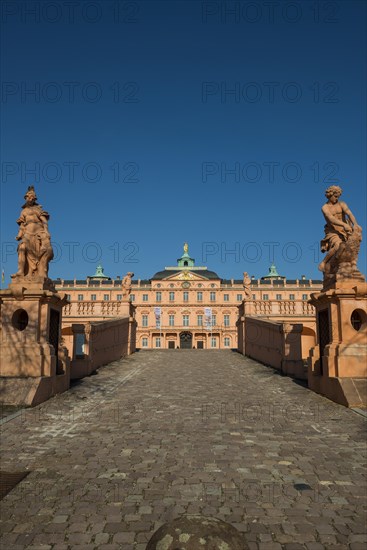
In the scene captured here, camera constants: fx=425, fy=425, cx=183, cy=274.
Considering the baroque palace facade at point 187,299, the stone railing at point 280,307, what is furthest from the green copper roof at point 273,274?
the stone railing at point 280,307

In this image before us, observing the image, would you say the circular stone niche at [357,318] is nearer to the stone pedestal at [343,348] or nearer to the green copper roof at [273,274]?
the stone pedestal at [343,348]

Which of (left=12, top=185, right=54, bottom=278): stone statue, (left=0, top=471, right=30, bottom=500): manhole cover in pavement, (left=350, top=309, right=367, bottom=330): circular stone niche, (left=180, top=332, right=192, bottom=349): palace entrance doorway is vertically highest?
(left=12, top=185, right=54, bottom=278): stone statue

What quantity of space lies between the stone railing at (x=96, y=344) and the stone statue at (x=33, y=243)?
12.3 feet

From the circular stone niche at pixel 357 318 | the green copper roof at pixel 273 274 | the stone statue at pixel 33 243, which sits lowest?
the circular stone niche at pixel 357 318

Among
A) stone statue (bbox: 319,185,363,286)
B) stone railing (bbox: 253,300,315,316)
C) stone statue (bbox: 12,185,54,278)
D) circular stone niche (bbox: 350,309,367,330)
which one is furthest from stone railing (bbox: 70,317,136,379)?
circular stone niche (bbox: 350,309,367,330)

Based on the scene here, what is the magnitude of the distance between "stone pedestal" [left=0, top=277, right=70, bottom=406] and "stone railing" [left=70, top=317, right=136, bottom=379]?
2.45 m

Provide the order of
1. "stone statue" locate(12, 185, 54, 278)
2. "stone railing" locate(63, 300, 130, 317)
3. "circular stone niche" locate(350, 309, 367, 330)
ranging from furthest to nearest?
"stone railing" locate(63, 300, 130, 317), "stone statue" locate(12, 185, 54, 278), "circular stone niche" locate(350, 309, 367, 330)

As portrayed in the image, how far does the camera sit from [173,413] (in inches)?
328

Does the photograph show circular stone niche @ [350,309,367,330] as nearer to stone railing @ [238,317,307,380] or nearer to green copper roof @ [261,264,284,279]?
stone railing @ [238,317,307,380]

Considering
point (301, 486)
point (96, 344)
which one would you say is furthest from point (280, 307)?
point (301, 486)

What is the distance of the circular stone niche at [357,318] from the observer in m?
9.91

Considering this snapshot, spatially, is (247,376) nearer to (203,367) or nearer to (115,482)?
(203,367)

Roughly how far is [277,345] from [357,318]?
4987mm

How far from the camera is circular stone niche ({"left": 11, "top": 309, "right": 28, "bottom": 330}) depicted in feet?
33.6
